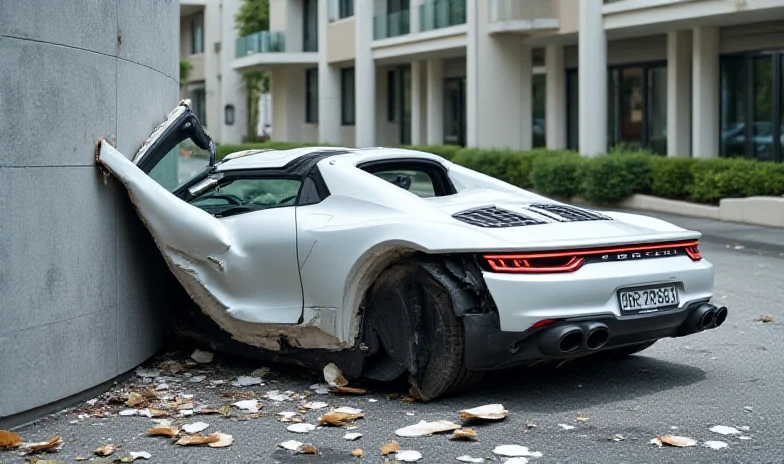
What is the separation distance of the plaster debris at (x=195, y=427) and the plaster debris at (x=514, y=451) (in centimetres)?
160

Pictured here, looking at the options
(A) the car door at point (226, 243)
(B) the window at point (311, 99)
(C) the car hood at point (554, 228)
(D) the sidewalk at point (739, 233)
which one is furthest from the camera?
(B) the window at point (311, 99)

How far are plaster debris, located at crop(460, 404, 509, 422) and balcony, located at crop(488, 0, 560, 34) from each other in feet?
84.7

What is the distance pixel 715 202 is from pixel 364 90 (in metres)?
21.8

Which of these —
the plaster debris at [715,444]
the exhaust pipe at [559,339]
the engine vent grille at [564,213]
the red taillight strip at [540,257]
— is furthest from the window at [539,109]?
the plaster debris at [715,444]

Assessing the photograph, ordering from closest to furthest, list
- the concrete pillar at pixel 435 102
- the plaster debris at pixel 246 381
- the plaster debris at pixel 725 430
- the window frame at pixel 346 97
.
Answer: the plaster debris at pixel 725 430, the plaster debris at pixel 246 381, the concrete pillar at pixel 435 102, the window frame at pixel 346 97

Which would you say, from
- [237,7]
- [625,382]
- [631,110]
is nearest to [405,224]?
[625,382]

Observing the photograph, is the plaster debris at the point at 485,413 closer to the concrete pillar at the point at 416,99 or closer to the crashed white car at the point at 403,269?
the crashed white car at the point at 403,269

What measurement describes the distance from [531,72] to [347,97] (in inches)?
523

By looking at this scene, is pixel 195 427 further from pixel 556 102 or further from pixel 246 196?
pixel 556 102

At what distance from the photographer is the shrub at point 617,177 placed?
23.8 meters

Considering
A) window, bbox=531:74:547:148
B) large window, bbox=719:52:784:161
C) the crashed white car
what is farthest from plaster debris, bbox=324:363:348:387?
window, bbox=531:74:547:148

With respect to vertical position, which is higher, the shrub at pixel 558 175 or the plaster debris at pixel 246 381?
the shrub at pixel 558 175

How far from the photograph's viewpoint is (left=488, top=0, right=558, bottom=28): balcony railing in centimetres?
3129

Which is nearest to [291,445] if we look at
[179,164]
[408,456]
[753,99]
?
[408,456]
